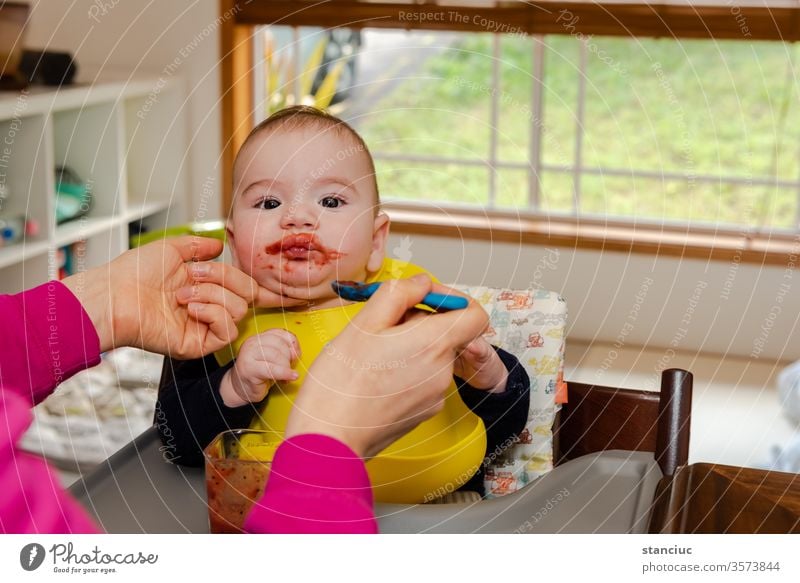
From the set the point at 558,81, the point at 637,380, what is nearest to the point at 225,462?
the point at 637,380

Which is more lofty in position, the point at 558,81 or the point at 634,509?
the point at 558,81

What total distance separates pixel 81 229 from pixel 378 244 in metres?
1.24

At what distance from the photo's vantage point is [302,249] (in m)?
0.75

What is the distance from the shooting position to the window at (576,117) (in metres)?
2.31

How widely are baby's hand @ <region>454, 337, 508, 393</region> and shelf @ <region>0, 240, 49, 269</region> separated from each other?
3.55 ft

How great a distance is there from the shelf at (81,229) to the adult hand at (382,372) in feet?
4.70

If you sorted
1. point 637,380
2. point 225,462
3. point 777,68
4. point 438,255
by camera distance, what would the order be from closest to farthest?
point 225,462
point 637,380
point 438,255
point 777,68

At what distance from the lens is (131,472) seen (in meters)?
0.69

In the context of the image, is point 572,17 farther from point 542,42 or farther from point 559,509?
point 559,509

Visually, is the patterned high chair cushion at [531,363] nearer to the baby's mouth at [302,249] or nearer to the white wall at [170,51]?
the baby's mouth at [302,249]

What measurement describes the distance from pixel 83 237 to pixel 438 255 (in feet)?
2.39

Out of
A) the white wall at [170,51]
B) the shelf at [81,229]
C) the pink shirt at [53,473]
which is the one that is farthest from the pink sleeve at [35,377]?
the white wall at [170,51]

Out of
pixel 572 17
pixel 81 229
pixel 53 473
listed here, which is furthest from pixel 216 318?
pixel 572 17

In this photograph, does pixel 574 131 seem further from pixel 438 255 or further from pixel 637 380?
pixel 637 380
